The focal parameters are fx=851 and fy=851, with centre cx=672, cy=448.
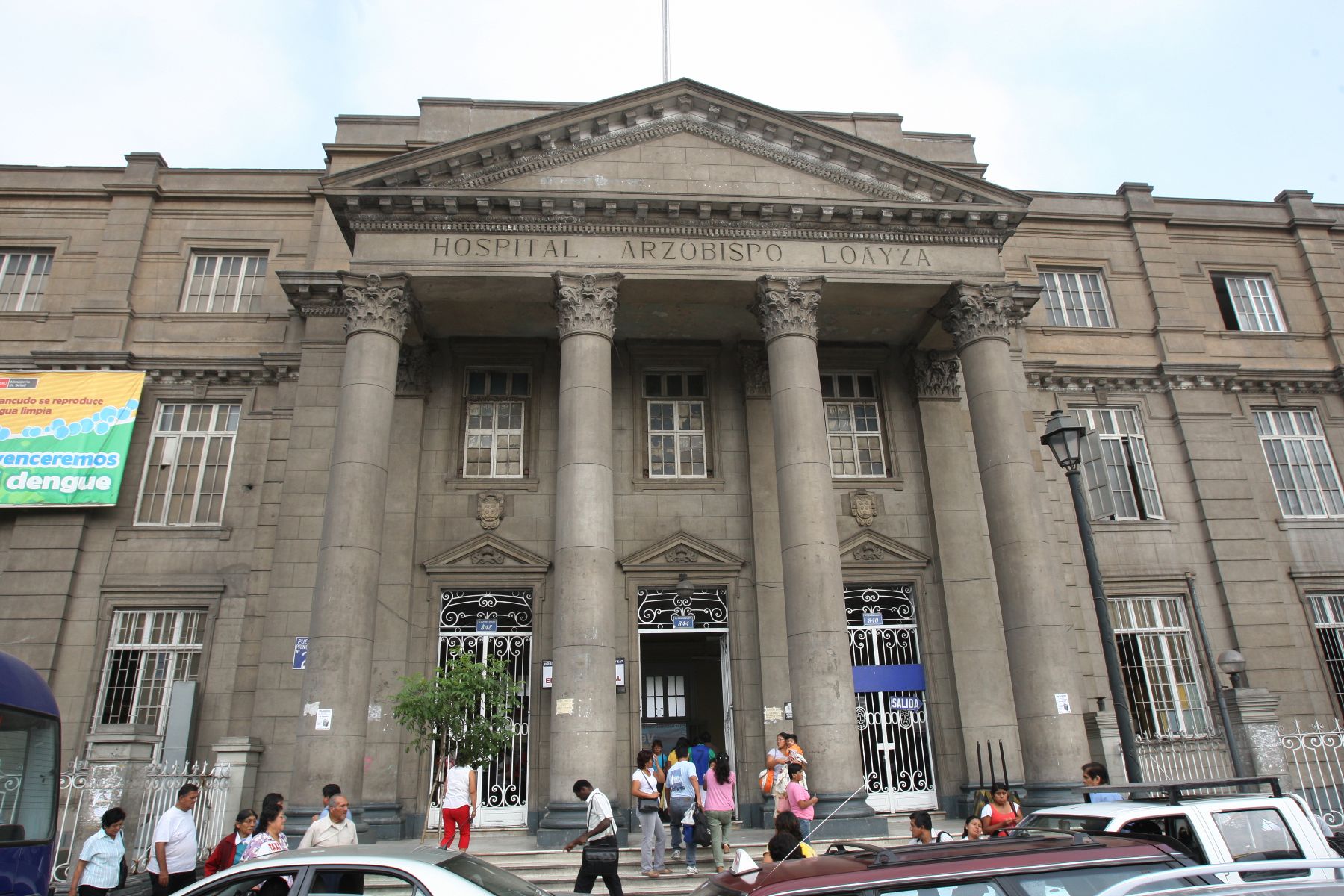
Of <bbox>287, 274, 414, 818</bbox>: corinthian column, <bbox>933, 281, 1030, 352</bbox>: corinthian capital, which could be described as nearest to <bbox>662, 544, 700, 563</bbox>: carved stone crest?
<bbox>287, 274, 414, 818</bbox>: corinthian column

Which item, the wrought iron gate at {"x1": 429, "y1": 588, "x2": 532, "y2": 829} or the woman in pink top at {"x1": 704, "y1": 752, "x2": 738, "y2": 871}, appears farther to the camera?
the wrought iron gate at {"x1": 429, "y1": 588, "x2": 532, "y2": 829}

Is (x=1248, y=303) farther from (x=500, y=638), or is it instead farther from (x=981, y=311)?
(x=500, y=638)

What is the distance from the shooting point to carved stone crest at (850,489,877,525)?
19719 mm

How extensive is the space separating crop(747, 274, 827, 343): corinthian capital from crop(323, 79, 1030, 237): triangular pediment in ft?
4.46

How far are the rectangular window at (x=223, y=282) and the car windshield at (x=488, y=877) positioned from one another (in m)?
18.8

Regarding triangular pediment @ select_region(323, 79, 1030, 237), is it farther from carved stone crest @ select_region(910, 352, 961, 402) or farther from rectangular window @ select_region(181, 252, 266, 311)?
rectangular window @ select_region(181, 252, 266, 311)

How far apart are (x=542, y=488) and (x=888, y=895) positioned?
51.6 ft

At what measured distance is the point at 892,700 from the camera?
60.8ft

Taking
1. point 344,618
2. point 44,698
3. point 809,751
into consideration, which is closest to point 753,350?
point 809,751

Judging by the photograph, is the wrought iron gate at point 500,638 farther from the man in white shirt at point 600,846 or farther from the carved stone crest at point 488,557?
the man in white shirt at point 600,846

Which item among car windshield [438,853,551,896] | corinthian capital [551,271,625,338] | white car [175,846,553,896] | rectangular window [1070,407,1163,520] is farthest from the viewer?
rectangular window [1070,407,1163,520]

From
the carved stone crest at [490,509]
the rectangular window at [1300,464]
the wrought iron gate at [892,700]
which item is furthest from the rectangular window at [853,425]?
the rectangular window at [1300,464]

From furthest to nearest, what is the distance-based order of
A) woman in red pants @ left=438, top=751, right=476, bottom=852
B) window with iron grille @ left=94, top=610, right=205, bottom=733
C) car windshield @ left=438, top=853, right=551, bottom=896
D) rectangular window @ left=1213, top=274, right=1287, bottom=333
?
1. rectangular window @ left=1213, top=274, right=1287, bottom=333
2. window with iron grille @ left=94, top=610, right=205, bottom=733
3. woman in red pants @ left=438, top=751, right=476, bottom=852
4. car windshield @ left=438, top=853, right=551, bottom=896

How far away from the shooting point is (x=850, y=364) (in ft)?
69.8
